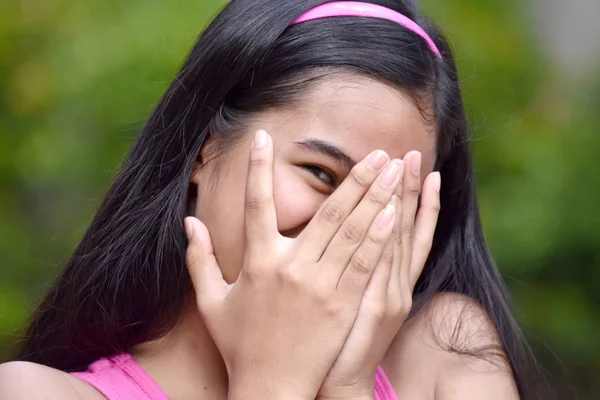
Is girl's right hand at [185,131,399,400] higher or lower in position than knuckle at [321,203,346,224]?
lower

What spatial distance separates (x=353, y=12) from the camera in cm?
210

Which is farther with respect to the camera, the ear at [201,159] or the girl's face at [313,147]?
the ear at [201,159]

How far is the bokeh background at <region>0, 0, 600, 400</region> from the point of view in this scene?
12.0ft

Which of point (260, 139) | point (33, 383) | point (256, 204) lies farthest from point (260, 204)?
point (33, 383)

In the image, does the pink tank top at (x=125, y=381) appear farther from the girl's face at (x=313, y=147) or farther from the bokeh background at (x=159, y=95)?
the bokeh background at (x=159, y=95)

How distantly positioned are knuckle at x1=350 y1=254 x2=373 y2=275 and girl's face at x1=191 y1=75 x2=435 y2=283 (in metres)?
0.14

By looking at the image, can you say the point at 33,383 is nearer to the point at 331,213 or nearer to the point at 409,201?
the point at 331,213

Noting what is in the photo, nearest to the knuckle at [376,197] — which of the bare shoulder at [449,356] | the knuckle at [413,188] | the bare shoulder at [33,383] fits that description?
the knuckle at [413,188]

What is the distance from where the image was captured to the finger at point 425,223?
2090 mm

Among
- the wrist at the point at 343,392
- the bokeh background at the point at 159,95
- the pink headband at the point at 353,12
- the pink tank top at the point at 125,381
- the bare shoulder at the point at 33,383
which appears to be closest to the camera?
the bare shoulder at the point at 33,383

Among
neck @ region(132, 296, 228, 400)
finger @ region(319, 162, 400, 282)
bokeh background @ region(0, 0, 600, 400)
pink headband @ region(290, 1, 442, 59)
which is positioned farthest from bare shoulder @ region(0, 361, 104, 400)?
bokeh background @ region(0, 0, 600, 400)

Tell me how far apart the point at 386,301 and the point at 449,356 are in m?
0.33

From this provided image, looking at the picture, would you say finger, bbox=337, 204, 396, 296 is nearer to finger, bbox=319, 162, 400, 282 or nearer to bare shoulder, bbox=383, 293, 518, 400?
finger, bbox=319, 162, 400, 282

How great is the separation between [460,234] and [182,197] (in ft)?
2.61
